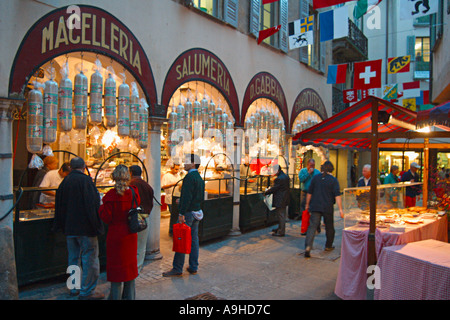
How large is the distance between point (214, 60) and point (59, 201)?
5.32m

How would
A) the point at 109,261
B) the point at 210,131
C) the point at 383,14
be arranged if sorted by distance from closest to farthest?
1. the point at 109,261
2. the point at 210,131
3. the point at 383,14

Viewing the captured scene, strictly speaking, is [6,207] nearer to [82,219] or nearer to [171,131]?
[82,219]

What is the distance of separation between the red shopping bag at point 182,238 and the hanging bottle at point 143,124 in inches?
73.7

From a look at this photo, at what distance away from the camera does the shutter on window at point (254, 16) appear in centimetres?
1030

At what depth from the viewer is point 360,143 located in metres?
9.03

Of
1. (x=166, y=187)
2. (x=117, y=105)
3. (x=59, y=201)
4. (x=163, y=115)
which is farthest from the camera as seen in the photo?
(x=166, y=187)

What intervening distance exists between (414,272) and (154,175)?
4.92 m

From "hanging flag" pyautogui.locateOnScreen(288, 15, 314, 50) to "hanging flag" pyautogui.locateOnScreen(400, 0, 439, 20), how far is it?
8.39ft

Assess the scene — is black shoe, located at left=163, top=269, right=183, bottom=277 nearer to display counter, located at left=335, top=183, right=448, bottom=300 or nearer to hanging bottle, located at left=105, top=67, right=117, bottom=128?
display counter, located at left=335, top=183, right=448, bottom=300

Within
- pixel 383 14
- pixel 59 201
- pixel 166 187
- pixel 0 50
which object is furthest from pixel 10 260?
pixel 383 14

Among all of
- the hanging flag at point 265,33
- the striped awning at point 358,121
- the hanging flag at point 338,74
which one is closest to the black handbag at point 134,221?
the striped awning at point 358,121

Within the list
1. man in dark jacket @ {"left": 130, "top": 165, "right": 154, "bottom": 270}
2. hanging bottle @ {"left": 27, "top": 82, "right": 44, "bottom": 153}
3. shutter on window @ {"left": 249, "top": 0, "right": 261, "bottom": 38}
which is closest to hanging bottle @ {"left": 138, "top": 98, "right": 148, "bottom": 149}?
man in dark jacket @ {"left": 130, "top": 165, "right": 154, "bottom": 270}

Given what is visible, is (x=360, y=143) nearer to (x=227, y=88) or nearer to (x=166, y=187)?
(x=227, y=88)

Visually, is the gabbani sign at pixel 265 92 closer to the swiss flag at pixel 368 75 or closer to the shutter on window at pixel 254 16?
the shutter on window at pixel 254 16
